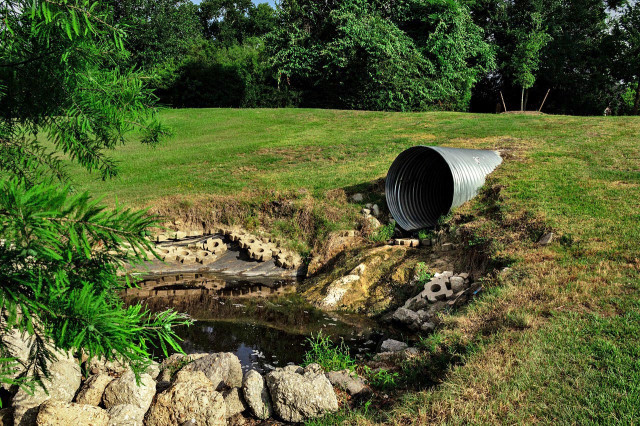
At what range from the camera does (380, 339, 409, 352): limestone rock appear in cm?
711

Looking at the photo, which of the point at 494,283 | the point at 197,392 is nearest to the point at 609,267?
the point at 494,283

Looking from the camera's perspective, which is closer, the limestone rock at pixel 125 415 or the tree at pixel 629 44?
the limestone rock at pixel 125 415

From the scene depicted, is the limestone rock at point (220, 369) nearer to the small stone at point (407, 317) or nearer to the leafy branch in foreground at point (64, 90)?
the leafy branch in foreground at point (64, 90)

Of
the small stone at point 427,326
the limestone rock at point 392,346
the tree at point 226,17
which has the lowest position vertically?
the limestone rock at point 392,346

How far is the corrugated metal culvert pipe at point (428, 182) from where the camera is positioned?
38.0 ft

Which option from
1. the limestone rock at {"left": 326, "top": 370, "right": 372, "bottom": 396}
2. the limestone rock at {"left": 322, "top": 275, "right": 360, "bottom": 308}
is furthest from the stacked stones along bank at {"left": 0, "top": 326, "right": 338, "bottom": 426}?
the limestone rock at {"left": 322, "top": 275, "right": 360, "bottom": 308}

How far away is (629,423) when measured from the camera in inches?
152

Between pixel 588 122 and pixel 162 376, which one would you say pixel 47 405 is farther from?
pixel 588 122

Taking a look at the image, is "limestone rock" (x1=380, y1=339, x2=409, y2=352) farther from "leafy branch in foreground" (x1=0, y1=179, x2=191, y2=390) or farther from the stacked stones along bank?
"leafy branch in foreground" (x1=0, y1=179, x2=191, y2=390)

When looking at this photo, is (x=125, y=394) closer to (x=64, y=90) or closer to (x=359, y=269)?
(x=64, y=90)

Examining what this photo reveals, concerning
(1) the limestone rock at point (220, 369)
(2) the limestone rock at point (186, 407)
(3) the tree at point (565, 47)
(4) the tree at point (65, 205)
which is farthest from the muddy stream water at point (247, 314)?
(3) the tree at point (565, 47)

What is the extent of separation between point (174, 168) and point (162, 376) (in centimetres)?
1308

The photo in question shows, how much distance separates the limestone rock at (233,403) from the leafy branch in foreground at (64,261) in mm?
3232

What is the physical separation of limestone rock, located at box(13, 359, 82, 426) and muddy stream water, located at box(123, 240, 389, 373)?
1.18 meters
